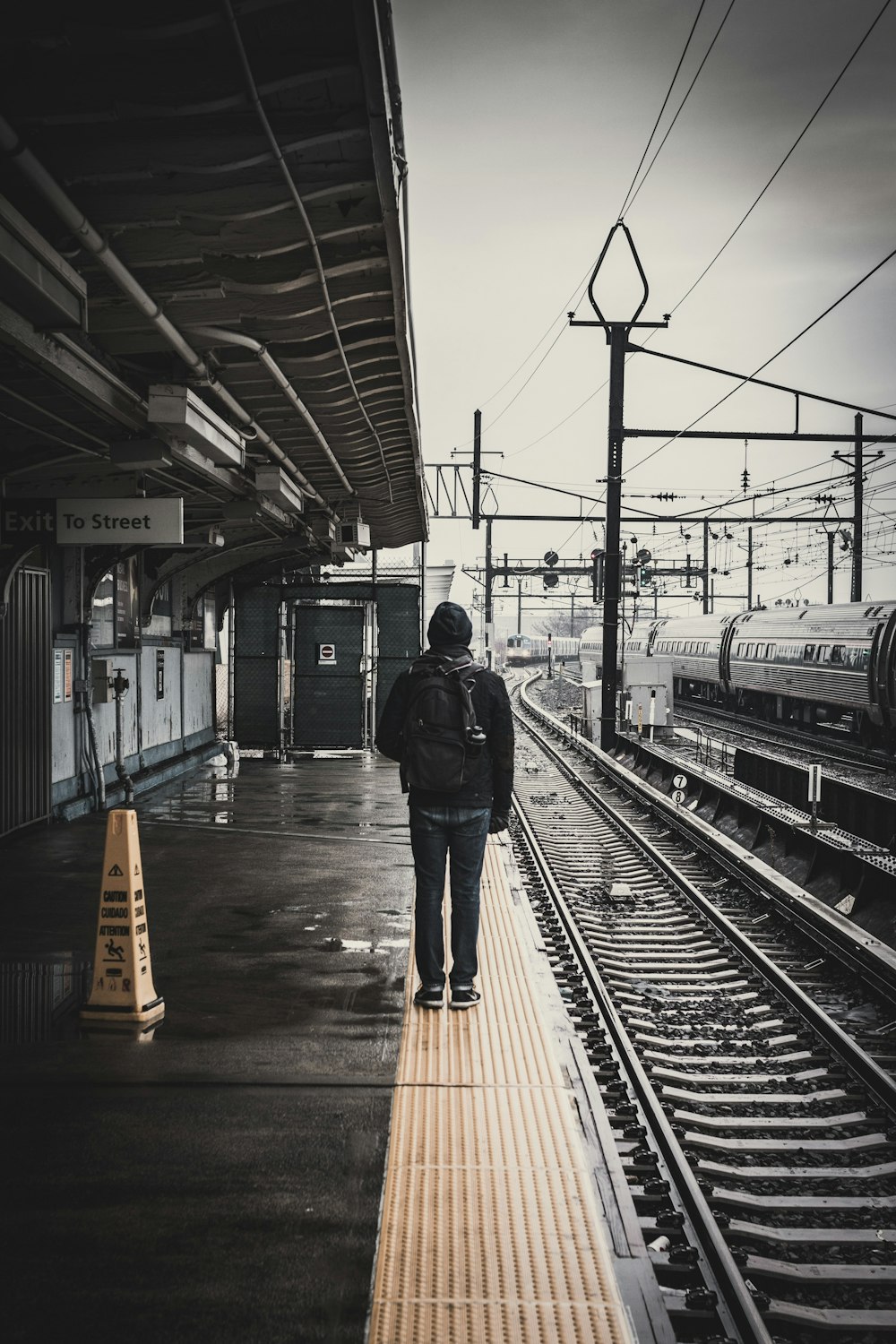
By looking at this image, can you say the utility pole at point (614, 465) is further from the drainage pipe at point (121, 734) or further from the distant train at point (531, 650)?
the distant train at point (531, 650)

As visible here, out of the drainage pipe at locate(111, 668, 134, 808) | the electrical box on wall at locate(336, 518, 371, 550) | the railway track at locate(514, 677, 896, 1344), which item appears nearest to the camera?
the railway track at locate(514, 677, 896, 1344)

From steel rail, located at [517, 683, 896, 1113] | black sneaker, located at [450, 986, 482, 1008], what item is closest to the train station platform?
black sneaker, located at [450, 986, 482, 1008]

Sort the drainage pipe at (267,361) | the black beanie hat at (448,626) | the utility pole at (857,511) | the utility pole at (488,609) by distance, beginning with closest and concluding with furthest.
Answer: the black beanie hat at (448,626)
the drainage pipe at (267,361)
the utility pole at (857,511)
the utility pole at (488,609)

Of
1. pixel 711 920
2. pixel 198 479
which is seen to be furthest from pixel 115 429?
pixel 711 920

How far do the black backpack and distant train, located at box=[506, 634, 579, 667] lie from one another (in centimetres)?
7672

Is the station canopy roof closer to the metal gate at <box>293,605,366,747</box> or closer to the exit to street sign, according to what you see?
the exit to street sign

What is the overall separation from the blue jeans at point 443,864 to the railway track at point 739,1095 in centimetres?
101

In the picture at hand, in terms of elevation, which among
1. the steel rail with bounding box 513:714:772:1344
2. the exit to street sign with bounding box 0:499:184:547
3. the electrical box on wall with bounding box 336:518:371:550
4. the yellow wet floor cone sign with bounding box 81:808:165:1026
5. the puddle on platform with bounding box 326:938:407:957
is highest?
the electrical box on wall with bounding box 336:518:371:550

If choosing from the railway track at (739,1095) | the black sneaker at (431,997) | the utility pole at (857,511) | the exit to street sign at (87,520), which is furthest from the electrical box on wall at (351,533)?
the utility pole at (857,511)

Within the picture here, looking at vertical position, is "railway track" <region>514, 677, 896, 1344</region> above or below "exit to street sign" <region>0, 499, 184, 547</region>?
below

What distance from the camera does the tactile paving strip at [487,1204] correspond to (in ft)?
9.97

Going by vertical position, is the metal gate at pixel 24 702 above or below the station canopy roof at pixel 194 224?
below

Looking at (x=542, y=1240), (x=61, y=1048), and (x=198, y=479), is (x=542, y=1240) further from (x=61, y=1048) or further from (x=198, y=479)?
(x=198, y=479)

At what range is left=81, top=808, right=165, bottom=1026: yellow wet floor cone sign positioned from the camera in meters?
5.32
